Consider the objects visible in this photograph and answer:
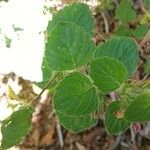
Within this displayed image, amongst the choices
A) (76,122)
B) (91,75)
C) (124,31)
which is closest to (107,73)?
(91,75)

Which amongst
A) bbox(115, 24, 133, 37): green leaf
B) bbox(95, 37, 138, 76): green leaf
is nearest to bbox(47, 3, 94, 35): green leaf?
bbox(95, 37, 138, 76): green leaf

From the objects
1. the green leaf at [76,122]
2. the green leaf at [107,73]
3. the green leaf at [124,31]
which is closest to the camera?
the green leaf at [107,73]

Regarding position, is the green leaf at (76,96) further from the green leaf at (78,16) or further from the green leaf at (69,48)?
the green leaf at (78,16)

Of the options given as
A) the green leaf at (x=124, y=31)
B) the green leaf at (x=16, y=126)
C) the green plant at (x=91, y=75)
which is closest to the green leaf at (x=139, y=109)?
the green plant at (x=91, y=75)

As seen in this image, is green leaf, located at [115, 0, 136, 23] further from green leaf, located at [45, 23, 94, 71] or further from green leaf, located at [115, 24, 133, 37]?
green leaf, located at [45, 23, 94, 71]

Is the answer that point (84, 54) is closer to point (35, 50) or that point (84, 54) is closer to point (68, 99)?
point (68, 99)
